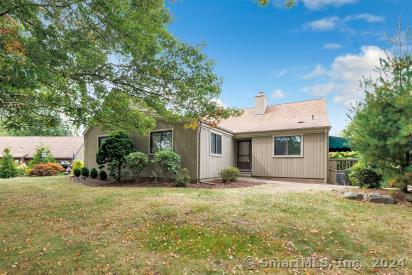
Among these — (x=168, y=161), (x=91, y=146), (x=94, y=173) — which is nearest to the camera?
(x=168, y=161)

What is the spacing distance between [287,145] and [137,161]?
870 centimetres

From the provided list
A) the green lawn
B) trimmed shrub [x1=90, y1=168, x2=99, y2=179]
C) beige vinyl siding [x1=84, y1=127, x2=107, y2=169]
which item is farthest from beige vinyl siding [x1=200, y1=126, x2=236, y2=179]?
beige vinyl siding [x1=84, y1=127, x2=107, y2=169]

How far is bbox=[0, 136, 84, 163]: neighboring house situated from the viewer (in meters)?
35.3

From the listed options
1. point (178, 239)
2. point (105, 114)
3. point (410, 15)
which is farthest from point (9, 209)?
point (410, 15)

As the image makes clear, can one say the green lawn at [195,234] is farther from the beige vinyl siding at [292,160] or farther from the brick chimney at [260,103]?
the brick chimney at [260,103]

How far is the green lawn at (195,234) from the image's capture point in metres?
4.43

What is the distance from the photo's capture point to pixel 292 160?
14.9m

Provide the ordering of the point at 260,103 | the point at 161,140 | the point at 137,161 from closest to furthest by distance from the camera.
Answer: the point at 137,161, the point at 161,140, the point at 260,103

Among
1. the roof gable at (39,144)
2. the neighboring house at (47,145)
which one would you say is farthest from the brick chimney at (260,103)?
the roof gable at (39,144)

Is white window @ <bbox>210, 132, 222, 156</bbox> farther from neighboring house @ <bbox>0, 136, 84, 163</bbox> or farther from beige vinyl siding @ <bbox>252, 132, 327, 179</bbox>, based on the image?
neighboring house @ <bbox>0, 136, 84, 163</bbox>

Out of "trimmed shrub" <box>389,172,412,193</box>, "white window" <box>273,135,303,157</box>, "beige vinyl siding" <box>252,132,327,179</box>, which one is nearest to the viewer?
"trimmed shrub" <box>389,172,412,193</box>

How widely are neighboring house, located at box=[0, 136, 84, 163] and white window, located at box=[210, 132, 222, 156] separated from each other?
27.7 meters

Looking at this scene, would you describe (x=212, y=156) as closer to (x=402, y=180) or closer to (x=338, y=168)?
(x=338, y=168)

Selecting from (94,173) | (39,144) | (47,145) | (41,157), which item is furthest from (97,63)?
(39,144)
